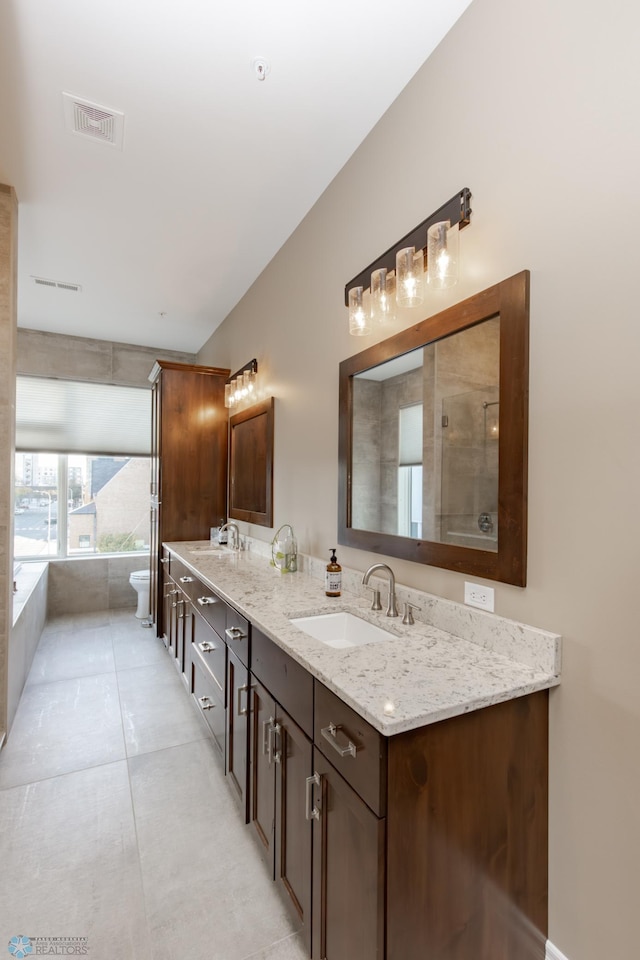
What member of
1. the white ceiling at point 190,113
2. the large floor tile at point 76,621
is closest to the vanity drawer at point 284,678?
the white ceiling at point 190,113

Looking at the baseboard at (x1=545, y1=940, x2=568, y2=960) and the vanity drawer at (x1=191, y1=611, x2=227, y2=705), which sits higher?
the vanity drawer at (x1=191, y1=611, x2=227, y2=705)

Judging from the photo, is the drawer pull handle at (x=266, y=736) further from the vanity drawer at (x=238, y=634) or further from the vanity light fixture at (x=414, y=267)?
the vanity light fixture at (x=414, y=267)

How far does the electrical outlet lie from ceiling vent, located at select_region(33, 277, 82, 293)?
367 centimetres

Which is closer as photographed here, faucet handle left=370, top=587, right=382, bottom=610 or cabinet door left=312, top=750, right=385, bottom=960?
cabinet door left=312, top=750, right=385, bottom=960

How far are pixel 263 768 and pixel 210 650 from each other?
0.76 m

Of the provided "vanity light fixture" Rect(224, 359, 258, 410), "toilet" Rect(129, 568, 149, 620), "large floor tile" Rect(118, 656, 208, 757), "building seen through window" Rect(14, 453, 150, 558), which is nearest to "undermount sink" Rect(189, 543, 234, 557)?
"large floor tile" Rect(118, 656, 208, 757)

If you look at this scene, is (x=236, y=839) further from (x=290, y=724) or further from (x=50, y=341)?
(x=50, y=341)

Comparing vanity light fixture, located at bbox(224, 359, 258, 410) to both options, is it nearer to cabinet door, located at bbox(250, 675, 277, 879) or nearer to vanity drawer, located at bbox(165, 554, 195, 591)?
vanity drawer, located at bbox(165, 554, 195, 591)

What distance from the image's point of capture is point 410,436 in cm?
173

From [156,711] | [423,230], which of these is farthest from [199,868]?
[423,230]

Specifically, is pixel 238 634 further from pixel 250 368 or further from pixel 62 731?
pixel 250 368

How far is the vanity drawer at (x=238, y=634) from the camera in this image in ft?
5.57

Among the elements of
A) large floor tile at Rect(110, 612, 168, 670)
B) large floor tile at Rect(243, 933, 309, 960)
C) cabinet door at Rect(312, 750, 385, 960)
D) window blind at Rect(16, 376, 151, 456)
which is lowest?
large floor tile at Rect(110, 612, 168, 670)

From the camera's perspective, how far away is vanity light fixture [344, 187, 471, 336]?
1.45 m
